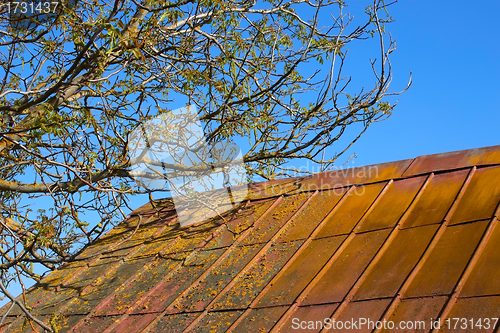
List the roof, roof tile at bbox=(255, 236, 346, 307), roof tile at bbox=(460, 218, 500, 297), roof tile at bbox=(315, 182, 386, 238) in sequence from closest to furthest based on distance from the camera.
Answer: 1. roof tile at bbox=(460, 218, 500, 297)
2. the roof
3. roof tile at bbox=(255, 236, 346, 307)
4. roof tile at bbox=(315, 182, 386, 238)

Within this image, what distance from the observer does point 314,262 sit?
11.4 feet

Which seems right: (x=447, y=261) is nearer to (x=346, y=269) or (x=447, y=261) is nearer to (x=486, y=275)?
(x=486, y=275)

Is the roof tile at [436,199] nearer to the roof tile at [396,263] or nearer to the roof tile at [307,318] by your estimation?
the roof tile at [396,263]

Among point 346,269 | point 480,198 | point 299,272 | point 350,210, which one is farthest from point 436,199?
point 299,272

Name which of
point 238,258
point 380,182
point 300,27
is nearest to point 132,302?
point 238,258

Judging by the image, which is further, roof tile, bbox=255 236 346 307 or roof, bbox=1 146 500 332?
roof tile, bbox=255 236 346 307

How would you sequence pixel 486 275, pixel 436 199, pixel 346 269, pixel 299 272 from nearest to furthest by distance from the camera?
1. pixel 486 275
2. pixel 346 269
3. pixel 299 272
4. pixel 436 199

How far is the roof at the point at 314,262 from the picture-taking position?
107 inches

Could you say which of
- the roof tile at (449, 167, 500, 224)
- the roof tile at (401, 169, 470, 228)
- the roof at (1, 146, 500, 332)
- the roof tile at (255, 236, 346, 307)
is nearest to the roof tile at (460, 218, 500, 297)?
the roof at (1, 146, 500, 332)

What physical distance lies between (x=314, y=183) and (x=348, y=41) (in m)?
3.07

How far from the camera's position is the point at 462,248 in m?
2.88

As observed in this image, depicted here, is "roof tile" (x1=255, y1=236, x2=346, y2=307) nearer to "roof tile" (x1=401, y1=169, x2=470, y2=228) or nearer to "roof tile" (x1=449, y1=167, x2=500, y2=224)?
"roof tile" (x1=401, y1=169, x2=470, y2=228)

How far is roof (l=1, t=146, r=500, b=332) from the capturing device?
2713 millimetres

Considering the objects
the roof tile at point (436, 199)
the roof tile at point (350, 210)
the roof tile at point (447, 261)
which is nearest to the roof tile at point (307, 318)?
the roof tile at point (447, 261)
